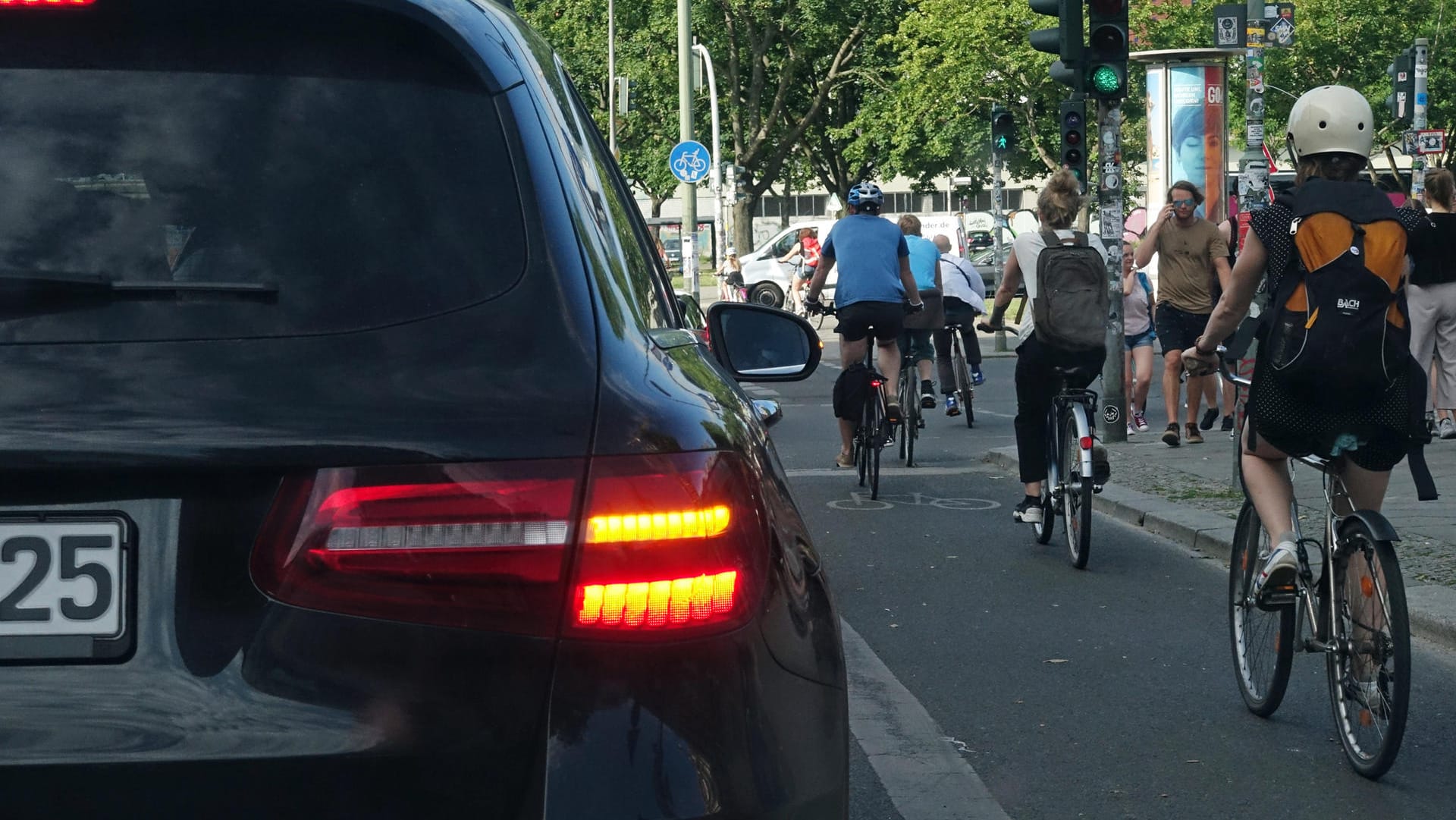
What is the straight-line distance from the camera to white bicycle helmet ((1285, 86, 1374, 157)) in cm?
505

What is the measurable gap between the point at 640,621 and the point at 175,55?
0.87 m

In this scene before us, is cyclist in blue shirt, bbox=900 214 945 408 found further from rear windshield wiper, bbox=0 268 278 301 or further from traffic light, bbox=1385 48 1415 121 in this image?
traffic light, bbox=1385 48 1415 121

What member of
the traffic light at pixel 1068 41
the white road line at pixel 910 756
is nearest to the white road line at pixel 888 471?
the traffic light at pixel 1068 41

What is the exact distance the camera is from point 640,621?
2074mm

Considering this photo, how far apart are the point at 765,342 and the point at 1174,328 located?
10.7 m

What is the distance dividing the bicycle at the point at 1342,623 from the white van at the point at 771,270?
34.1 meters

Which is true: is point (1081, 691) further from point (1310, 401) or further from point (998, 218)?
point (998, 218)

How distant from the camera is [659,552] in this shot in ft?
6.89

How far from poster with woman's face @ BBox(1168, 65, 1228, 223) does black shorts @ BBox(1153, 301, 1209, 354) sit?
28.9 feet

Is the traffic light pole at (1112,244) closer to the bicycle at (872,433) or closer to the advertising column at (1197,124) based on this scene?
the bicycle at (872,433)

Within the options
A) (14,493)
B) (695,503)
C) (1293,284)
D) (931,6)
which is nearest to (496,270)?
(695,503)

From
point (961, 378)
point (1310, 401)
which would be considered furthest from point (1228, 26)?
point (1310, 401)

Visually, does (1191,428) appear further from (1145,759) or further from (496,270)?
(496,270)

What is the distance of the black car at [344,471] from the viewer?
6.53 feet
